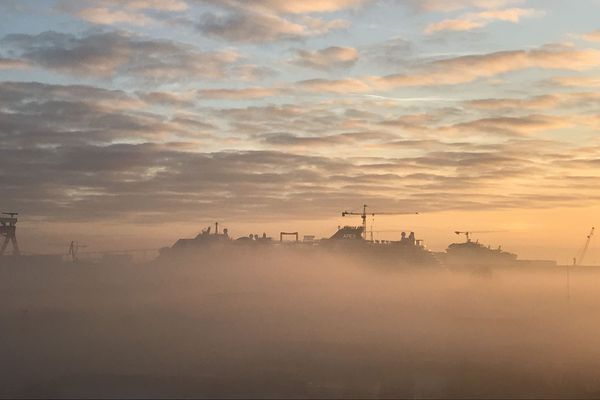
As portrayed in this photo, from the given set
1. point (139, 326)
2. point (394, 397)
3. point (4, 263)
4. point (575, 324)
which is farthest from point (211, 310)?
point (394, 397)

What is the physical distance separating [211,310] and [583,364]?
308ft

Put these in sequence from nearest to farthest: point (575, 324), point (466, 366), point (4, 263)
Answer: point (466, 366) → point (575, 324) → point (4, 263)

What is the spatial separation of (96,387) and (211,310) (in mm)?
98221

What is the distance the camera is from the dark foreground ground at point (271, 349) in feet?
286

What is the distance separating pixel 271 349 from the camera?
121 m

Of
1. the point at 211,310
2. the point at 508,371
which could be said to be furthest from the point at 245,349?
the point at 211,310

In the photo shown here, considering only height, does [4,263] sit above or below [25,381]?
above

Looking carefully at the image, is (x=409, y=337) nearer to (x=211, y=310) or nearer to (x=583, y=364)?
(x=583, y=364)

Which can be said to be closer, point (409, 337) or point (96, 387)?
point (96, 387)

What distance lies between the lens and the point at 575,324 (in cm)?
17488

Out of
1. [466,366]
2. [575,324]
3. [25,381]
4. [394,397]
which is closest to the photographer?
[394,397]

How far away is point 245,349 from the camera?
4791 inches

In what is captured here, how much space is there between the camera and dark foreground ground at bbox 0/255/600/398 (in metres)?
87.2

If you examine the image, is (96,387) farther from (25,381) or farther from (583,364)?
(583,364)
